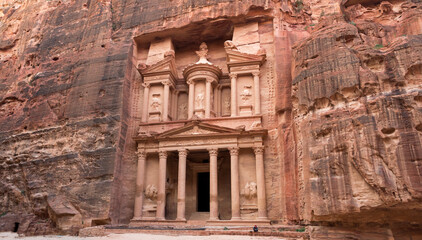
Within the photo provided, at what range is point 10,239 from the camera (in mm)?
13039

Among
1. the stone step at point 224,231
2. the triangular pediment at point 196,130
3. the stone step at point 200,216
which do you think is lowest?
the stone step at point 224,231

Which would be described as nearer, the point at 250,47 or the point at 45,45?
the point at 250,47

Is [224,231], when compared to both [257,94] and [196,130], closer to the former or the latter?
[196,130]

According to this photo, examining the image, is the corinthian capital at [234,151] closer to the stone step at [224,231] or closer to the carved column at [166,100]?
the stone step at [224,231]

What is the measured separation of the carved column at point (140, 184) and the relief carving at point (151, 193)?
257 millimetres

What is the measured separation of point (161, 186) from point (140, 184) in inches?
48.8

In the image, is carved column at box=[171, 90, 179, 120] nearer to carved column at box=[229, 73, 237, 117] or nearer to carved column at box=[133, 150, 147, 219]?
carved column at box=[133, 150, 147, 219]

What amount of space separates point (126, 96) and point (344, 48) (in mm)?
11678

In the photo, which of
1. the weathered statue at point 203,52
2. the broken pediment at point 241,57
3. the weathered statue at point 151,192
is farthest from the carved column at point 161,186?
the broken pediment at point 241,57

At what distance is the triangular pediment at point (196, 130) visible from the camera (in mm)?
16288

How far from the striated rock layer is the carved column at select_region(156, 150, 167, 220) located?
Result: 173 centimetres

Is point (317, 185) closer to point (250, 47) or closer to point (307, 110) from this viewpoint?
point (307, 110)

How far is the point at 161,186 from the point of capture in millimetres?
16219

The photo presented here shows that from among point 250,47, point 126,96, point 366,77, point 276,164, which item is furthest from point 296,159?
point 126,96
